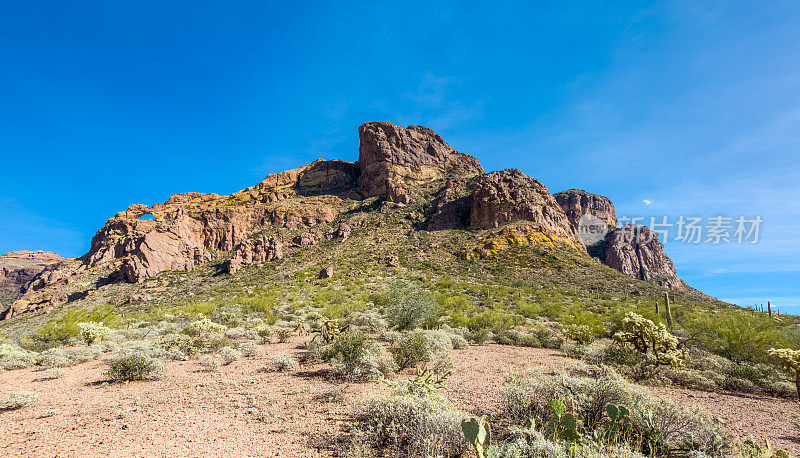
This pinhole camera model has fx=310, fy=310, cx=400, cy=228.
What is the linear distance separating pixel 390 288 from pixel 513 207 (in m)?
34.1

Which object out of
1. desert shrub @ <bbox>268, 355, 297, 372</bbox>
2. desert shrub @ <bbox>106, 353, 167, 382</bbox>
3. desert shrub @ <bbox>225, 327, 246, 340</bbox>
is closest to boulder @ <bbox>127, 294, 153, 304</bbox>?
desert shrub @ <bbox>225, 327, 246, 340</bbox>

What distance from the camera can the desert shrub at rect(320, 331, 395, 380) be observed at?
833cm

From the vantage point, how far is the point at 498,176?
60562 millimetres

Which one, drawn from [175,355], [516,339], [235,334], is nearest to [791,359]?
[516,339]

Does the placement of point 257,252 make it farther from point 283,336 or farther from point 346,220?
point 283,336

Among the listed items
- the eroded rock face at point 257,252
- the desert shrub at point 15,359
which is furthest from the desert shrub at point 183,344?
the eroded rock face at point 257,252

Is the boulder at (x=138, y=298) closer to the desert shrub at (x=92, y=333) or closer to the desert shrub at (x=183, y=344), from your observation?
the desert shrub at (x=92, y=333)

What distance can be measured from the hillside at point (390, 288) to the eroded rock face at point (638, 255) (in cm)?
61

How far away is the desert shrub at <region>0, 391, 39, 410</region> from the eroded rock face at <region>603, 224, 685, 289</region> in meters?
97.9

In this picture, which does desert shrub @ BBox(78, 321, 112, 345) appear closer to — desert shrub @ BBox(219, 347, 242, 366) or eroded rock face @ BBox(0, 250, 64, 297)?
desert shrub @ BBox(219, 347, 242, 366)

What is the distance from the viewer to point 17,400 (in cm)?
656

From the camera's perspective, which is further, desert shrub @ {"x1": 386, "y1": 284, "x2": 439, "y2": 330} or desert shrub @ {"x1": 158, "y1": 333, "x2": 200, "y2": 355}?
desert shrub @ {"x1": 386, "y1": 284, "x2": 439, "y2": 330}

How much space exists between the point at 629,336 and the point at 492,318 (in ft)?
23.3

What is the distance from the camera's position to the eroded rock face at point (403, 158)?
77562mm
